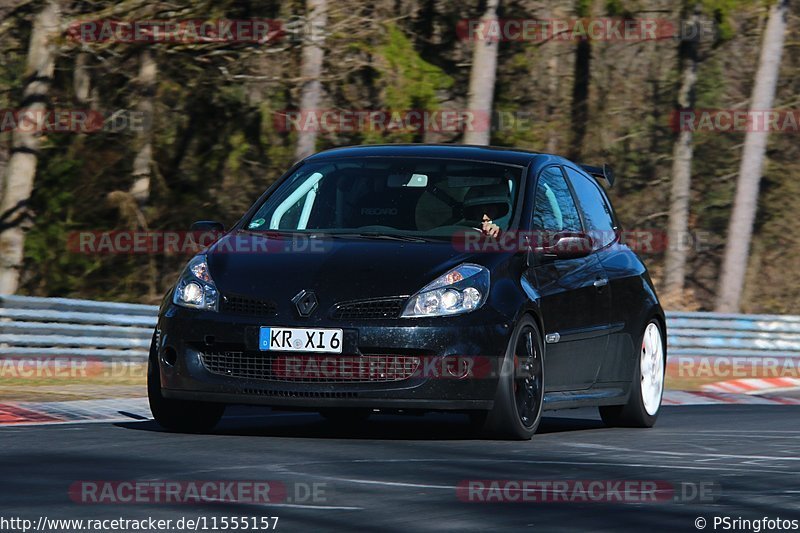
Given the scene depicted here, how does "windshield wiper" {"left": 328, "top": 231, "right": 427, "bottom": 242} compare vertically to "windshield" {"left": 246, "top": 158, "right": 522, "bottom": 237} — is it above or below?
below

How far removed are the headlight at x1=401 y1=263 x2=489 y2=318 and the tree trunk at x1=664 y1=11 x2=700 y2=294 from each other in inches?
986

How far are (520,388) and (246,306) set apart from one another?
5.24 ft

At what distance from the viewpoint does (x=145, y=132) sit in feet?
91.0

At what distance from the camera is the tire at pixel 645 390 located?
37.0 feet

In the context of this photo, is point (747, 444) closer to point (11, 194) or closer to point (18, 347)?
point (18, 347)

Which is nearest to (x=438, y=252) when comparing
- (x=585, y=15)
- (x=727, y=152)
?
(x=585, y=15)

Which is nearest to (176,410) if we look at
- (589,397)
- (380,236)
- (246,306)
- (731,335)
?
(246,306)

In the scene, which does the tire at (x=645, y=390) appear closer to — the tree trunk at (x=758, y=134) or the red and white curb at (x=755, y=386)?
the red and white curb at (x=755, y=386)

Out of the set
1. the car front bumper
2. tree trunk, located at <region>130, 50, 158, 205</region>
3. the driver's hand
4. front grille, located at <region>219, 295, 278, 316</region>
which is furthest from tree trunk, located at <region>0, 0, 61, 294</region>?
the car front bumper

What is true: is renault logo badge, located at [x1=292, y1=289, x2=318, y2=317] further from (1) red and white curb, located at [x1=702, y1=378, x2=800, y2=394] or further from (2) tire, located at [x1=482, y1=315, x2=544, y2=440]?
(1) red and white curb, located at [x1=702, y1=378, x2=800, y2=394]

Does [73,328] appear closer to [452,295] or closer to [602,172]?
[602,172]

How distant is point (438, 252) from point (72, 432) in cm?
226

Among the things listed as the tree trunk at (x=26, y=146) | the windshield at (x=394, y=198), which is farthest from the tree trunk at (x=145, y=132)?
the windshield at (x=394, y=198)

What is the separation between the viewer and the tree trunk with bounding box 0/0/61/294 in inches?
858
